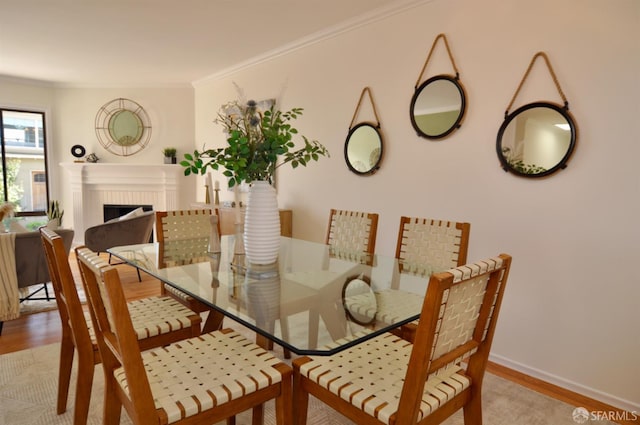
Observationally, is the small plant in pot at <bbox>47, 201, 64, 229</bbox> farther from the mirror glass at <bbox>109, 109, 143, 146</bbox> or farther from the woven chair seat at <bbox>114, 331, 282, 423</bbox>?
the woven chair seat at <bbox>114, 331, 282, 423</bbox>

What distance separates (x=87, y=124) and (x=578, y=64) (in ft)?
20.9

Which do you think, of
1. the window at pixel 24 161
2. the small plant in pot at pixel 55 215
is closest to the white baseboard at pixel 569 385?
the small plant in pot at pixel 55 215

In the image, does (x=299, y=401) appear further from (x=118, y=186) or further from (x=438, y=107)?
(x=118, y=186)

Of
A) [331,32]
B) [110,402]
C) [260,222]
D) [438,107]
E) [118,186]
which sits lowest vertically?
[110,402]

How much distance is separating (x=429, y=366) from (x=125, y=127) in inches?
244

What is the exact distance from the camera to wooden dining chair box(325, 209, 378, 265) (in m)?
2.38

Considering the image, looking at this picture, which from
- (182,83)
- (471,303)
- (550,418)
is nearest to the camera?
(471,303)

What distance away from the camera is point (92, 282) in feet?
4.21

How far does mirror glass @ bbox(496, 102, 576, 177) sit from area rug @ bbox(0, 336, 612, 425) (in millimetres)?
1264

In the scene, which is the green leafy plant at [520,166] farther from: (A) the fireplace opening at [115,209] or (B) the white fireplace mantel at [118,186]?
(A) the fireplace opening at [115,209]

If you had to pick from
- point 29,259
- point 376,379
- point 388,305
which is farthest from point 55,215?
point 376,379

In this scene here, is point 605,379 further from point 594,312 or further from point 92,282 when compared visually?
point 92,282

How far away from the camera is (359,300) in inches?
62.1

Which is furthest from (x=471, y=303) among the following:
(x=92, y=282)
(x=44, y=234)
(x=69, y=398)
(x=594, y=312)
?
(x=69, y=398)
